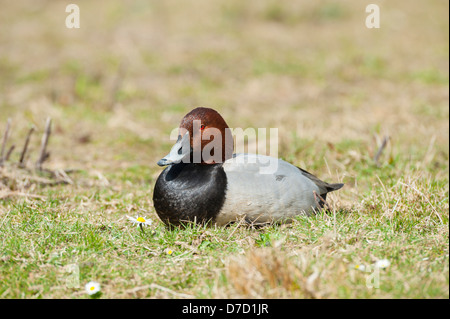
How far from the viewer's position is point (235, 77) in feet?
33.2

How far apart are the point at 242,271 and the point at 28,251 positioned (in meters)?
1.40

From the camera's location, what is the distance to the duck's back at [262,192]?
11.6 feet

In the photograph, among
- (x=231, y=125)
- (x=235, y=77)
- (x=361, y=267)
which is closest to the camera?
(x=361, y=267)

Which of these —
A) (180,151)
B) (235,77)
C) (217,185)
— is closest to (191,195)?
(217,185)

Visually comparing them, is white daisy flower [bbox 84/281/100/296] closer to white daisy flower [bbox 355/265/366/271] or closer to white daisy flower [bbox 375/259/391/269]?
white daisy flower [bbox 355/265/366/271]

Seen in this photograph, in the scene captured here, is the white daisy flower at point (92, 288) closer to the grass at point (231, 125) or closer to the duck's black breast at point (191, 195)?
the grass at point (231, 125)

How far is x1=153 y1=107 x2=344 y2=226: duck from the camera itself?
11.5 ft

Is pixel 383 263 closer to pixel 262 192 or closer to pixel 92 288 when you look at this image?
pixel 262 192

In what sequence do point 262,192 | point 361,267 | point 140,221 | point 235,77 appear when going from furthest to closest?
point 235,77 < point 262,192 < point 140,221 < point 361,267

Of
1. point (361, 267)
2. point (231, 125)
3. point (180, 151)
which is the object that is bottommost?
point (361, 267)

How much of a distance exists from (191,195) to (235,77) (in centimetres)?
690

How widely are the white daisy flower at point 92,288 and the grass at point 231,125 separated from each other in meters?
0.05

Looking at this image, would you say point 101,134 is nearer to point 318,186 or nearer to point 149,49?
point 318,186

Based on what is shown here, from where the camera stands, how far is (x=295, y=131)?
681 centimetres
